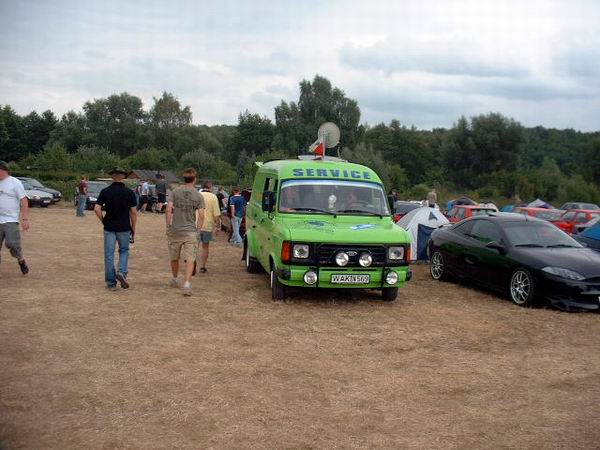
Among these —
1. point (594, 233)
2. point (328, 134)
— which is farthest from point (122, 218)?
point (594, 233)

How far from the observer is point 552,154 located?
8350 centimetres

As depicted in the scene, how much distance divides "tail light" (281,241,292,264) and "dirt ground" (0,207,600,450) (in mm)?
751

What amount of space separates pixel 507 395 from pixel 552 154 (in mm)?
85418

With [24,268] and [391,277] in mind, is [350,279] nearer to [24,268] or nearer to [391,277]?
[391,277]

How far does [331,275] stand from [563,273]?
12.0 feet

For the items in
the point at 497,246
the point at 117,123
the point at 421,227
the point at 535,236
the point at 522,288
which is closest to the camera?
the point at 522,288

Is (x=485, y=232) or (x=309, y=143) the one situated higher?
(x=309, y=143)

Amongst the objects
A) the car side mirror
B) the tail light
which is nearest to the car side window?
the car side mirror

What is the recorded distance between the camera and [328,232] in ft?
28.9

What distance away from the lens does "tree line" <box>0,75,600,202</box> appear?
→ 5428cm

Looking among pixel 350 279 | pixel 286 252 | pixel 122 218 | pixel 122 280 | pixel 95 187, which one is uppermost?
pixel 122 218

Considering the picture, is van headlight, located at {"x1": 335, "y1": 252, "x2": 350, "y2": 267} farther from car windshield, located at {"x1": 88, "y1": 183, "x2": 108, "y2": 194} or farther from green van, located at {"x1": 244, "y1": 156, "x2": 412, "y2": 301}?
car windshield, located at {"x1": 88, "y1": 183, "x2": 108, "y2": 194}

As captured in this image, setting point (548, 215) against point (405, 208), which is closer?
point (405, 208)

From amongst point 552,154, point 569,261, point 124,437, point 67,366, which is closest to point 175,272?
point 67,366
